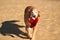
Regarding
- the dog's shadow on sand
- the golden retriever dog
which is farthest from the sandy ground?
the golden retriever dog

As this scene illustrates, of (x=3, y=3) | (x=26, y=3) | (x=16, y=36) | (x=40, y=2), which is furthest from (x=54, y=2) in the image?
(x=16, y=36)

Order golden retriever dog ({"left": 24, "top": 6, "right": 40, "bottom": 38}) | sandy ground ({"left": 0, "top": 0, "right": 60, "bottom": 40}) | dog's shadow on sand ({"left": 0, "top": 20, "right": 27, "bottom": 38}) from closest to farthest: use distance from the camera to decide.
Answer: golden retriever dog ({"left": 24, "top": 6, "right": 40, "bottom": 38}), sandy ground ({"left": 0, "top": 0, "right": 60, "bottom": 40}), dog's shadow on sand ({"left": 0, "top": 20, "right": 27, "bottom": 38})

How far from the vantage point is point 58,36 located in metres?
5.17

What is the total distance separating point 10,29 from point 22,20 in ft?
2.28

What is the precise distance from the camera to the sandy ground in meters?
5.26

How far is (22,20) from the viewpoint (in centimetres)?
623

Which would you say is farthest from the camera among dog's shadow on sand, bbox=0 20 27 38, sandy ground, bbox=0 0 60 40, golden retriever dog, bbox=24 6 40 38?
dog's shadow on sand, bbox=0 20 27 38

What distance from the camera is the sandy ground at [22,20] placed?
526 centimetres

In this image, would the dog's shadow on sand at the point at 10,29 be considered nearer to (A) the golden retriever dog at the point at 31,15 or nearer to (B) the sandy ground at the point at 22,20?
(B) the sandy ground at the point at 22,20

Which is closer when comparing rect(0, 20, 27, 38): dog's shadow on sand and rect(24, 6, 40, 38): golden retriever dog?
rect(24, 6, 40, 38): golden retriever dog

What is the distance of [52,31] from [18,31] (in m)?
0.98

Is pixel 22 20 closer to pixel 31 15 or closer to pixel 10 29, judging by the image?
pixel 10 29

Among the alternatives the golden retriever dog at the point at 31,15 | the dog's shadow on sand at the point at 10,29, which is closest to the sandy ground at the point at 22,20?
the dog's shadow on sand at the point at 10,29

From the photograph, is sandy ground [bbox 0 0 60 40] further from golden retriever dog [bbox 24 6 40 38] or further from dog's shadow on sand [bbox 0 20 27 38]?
golden retriever dog [bbox 24 6 40 38]
